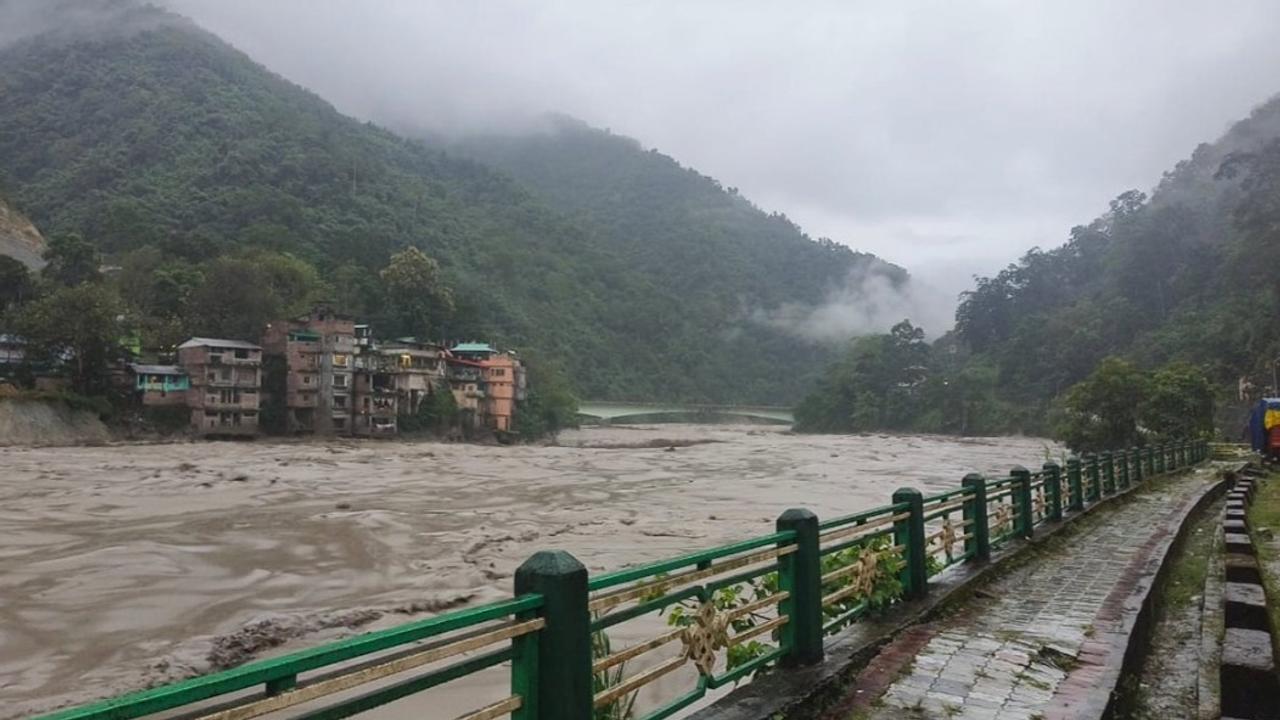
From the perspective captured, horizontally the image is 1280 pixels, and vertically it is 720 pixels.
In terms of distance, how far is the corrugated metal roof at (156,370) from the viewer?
4638 cm

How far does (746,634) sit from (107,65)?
5988 inches

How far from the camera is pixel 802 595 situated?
483 centimetres

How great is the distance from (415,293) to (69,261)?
23.8 metres

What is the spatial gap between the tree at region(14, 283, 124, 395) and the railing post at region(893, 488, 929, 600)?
4931cm

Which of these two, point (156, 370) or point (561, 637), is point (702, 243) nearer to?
point (156, 370)

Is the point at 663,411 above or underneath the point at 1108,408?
underneath

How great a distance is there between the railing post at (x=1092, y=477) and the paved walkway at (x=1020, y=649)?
207 inches

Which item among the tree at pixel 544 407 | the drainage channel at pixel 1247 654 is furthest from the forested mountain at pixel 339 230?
the drainage channel at pixel 1247 654

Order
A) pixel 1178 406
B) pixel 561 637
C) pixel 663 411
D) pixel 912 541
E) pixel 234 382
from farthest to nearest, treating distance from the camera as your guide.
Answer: pixel 663 411 → pixel 234 382 → pixel 1178 406 → pixel 912 541 → pixel 561 637

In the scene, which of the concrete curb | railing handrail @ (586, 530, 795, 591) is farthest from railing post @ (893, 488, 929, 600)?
railing handrail @ (586, 530, 795, 591)

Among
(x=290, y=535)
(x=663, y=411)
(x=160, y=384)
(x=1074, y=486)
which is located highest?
(x=160, y=384)

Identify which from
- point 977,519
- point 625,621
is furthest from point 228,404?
point 625,621

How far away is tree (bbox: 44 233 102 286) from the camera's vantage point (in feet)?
179

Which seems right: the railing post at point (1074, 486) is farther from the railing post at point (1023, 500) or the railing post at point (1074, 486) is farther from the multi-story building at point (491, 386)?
the multi-story building at point (491, 386)
